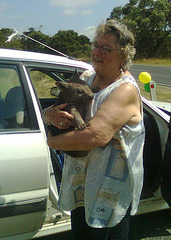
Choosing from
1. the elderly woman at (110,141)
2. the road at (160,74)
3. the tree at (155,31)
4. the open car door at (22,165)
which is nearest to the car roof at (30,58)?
the open car door at (22,165)

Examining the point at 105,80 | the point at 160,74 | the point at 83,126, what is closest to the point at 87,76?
the point at 105,80

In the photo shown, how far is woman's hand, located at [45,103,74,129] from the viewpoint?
1396 mm

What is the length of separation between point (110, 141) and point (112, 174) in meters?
0.19

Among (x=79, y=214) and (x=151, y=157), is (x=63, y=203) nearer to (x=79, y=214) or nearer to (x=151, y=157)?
(x=79, y=214)

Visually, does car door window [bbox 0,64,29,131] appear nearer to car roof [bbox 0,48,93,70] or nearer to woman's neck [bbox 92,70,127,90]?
car roof [bbox 0,48,93,70]

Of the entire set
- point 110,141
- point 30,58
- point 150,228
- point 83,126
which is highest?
point 30,58

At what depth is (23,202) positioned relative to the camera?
188 centimetres

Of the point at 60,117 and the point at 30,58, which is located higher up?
the point at 30,58

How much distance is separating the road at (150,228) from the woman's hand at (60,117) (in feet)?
5.14

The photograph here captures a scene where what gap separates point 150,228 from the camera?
270 cm

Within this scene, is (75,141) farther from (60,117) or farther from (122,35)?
(122,35)

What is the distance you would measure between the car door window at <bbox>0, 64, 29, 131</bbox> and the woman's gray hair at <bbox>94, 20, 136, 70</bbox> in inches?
33.3

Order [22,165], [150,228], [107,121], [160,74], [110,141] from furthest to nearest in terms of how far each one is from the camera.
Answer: [160,74] < [150,228] < [22,165] < [110,141] < [107,121]

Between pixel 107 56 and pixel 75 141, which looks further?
pixel 107 56
